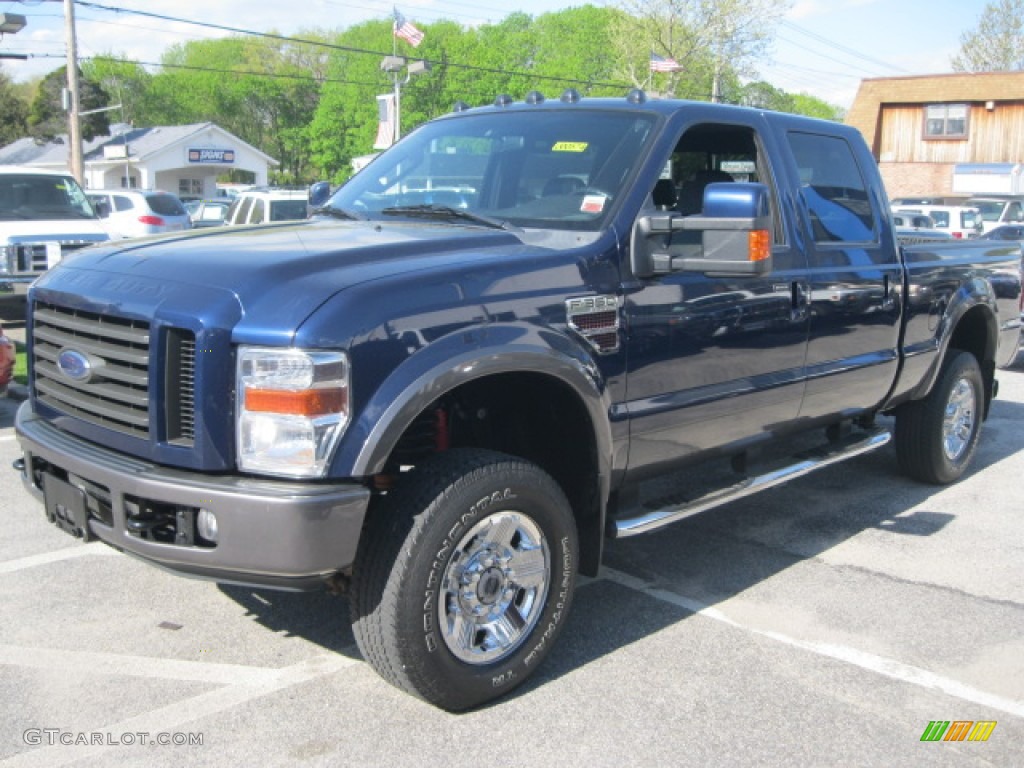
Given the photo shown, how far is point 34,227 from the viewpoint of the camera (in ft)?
36.6

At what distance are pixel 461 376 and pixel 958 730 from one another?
2000 millimetres

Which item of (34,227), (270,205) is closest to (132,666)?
(34,227)

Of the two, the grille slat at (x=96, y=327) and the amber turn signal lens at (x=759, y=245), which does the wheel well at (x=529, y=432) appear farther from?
the grille slat at (x=96, y=327)

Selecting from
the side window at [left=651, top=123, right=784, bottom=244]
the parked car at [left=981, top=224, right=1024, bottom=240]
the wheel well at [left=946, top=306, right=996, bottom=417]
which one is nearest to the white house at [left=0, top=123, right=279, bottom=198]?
the parked car at [left=981, top=224, right=1024, bottom=240]

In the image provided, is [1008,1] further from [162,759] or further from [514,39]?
[162,759]

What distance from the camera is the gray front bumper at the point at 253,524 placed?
2934 mm

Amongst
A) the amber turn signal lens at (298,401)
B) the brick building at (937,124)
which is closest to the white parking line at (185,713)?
the amber turn signal lens at (298,401)

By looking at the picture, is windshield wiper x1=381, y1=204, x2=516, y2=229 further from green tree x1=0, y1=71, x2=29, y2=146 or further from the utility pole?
green tree x1=0, y1=71, x2=29, y2=146

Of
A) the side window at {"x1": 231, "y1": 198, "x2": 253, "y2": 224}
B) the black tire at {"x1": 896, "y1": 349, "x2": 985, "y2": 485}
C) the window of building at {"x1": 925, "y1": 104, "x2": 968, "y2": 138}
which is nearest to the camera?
the black tire at {"x1": 896, "y1": 349, "x2": 985, "y2": 485}

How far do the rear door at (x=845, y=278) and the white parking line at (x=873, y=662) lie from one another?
113cm

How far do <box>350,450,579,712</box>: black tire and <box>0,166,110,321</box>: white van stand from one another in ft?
27.2

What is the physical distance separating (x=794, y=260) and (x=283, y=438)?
2639 millimetres

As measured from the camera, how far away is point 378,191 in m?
4.68

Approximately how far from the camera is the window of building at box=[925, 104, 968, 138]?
1628 inches
